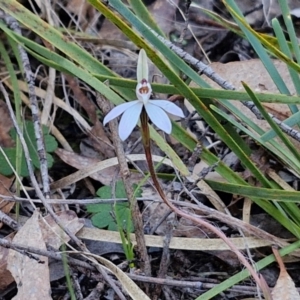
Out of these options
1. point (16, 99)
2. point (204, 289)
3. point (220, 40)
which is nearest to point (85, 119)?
point (16, 99)

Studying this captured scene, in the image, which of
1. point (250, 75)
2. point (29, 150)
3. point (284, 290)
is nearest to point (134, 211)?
point (284, 290)

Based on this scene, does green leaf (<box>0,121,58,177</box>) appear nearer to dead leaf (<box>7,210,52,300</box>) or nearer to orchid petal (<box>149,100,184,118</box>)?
dead leaf (<box>7,210,52,300</box>)

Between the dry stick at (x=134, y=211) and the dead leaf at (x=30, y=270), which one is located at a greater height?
the dry stick at (x=134, y=211)

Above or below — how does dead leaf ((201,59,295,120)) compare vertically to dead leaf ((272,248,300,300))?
above

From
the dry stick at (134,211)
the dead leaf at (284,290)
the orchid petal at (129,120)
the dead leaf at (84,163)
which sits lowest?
the dead leaf at (84,163)

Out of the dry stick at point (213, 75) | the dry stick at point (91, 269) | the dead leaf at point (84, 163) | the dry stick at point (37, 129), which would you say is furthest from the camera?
the dead leaf at point (84, 163)

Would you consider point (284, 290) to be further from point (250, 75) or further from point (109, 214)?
point (250, 75)

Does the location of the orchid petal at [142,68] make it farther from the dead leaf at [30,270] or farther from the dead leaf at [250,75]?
the dead leaf at [250,75]

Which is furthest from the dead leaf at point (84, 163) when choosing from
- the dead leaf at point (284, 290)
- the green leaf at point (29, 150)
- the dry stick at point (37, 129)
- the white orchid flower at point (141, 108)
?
the white orchid flower at point (141, 108)

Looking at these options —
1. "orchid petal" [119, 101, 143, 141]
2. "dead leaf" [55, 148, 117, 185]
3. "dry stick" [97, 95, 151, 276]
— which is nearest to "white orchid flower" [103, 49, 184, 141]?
"orchid petal" [119, 101, 143, 141]
